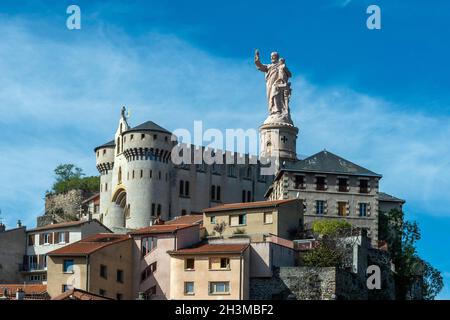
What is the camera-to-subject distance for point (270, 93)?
11881 centimetres

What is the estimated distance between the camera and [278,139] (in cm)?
11856

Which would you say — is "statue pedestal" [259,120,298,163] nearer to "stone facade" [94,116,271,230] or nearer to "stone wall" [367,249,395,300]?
"stone facade" [94,116,271,230]

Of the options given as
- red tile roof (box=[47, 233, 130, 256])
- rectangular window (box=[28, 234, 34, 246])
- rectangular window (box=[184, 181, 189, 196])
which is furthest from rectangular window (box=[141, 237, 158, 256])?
rectangular window (box=[184, 181, 189, 196])

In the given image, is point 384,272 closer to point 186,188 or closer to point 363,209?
point 363,209

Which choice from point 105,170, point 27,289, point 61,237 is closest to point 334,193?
point 61,237

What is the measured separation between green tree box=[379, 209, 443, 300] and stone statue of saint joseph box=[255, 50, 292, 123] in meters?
28.9

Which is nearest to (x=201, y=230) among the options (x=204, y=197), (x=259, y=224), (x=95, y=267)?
(x=259, y=224)

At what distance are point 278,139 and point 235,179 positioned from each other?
6308 mm

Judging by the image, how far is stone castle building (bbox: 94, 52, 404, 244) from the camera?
90188 millimetres

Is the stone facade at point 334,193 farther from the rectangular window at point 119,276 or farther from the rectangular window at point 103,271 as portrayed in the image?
the rectangular window at point 103,271

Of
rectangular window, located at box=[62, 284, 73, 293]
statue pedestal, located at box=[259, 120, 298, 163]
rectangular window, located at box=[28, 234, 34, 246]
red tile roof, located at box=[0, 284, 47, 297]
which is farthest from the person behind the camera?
statue pedestal, located at box=[259, 120, 298, 163]
